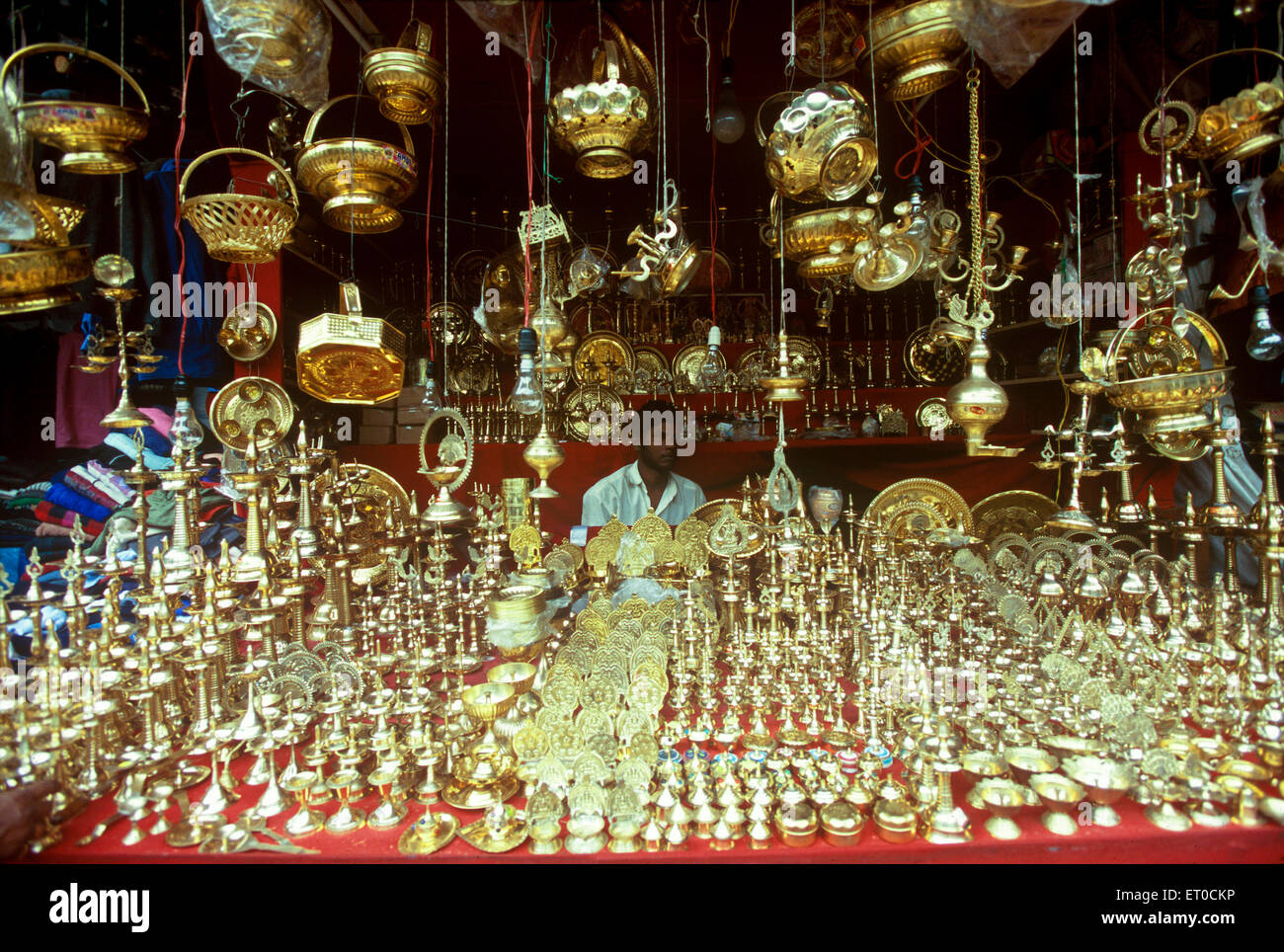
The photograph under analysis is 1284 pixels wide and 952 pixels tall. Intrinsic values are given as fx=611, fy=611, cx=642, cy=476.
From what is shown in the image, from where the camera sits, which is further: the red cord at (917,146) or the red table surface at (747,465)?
the red table surface at (747,465)

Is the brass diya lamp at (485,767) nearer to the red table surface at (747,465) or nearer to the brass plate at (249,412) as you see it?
the brass plate at (249,412)

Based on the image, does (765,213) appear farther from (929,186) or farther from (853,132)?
(853,132)

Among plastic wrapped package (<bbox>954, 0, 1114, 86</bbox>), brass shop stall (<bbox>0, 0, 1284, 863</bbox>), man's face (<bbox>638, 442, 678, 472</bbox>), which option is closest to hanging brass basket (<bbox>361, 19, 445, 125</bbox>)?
brass shop stall (<bbox>0, 0, 1284, 863</bbox>)

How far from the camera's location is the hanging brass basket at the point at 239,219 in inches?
74.8

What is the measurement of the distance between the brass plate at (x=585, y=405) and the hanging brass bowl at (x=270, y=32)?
2.52m

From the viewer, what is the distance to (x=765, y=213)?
427 centimetres

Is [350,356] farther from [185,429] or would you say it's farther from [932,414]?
[932,414]

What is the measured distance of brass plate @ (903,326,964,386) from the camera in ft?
14.3

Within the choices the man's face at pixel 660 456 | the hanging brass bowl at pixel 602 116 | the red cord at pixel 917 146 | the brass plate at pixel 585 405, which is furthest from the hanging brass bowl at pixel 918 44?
the brass plate at pixel 585 405

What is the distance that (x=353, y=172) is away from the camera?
6.82ft

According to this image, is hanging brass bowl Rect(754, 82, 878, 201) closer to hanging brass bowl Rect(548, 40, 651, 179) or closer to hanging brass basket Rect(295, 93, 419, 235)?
hanging brass bowl Rect(548, 40, 651, 179)

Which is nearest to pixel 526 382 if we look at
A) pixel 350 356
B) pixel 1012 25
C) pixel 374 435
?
pixel 350 356

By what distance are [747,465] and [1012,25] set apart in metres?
2.68

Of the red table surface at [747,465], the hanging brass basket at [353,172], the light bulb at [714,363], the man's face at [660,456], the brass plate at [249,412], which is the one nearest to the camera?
the hanging brass basket at [353,172]
